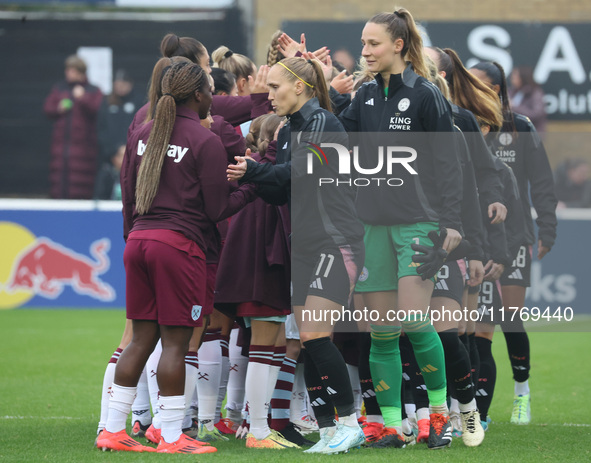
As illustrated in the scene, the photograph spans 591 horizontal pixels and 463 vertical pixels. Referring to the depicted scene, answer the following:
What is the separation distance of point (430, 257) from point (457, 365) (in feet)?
2.29

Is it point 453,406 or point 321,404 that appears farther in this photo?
point 453,406

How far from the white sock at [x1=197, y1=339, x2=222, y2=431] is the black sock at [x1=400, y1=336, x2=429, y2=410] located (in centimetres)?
106

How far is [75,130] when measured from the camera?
46.7ft

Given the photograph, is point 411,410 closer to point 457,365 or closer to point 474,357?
point 474,357

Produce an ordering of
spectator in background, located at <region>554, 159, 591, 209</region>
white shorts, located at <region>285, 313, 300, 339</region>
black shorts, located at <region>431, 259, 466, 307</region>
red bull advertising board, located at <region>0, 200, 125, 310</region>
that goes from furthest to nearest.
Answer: spectator in background, located at <region>554, 159, 591, 209</region>, red bull advertising board, located at <region>0, 200, 125, 310</region>, white shorts, located at <region>285, 313, 300, 339</region>, black shorts, located at <region>431, 259, 466, 307</region>

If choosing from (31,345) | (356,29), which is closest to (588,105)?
(356,29)

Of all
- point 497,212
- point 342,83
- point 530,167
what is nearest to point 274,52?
point 342,83

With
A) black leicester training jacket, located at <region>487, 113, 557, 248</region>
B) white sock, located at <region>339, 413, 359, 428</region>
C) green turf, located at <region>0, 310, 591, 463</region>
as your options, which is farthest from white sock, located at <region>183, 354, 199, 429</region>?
black leicester training jacket, located at <region>487, 113, 557, 248</region>

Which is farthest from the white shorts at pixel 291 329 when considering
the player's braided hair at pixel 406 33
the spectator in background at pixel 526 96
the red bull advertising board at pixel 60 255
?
the spectator in background at pixel 526 96

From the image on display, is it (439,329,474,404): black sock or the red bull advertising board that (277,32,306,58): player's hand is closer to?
(439,329,474,404): black sock

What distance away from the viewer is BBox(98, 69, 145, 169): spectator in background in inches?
549

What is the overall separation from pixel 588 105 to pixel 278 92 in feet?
44.2

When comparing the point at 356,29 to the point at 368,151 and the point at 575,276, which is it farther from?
the point at 368,151

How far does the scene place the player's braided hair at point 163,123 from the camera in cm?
474
